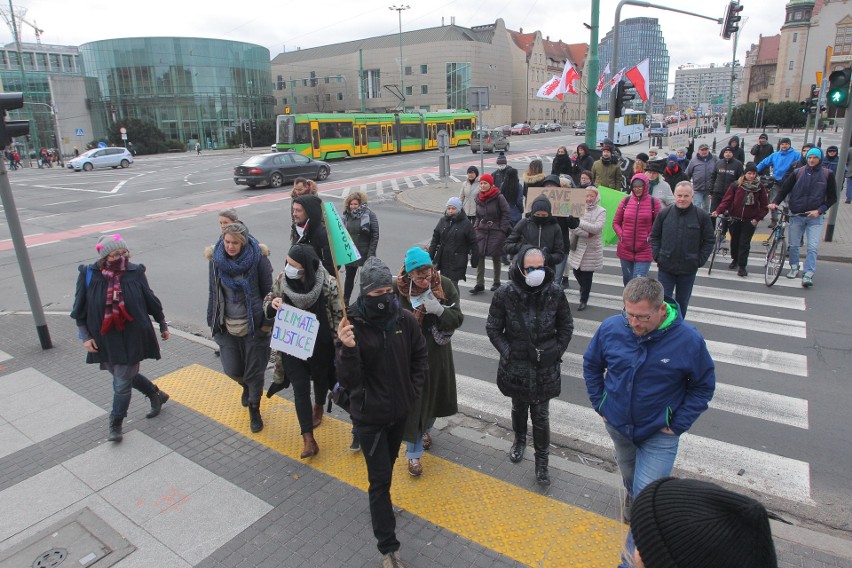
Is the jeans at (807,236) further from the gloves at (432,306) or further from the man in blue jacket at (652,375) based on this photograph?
the gloves at (432,306)

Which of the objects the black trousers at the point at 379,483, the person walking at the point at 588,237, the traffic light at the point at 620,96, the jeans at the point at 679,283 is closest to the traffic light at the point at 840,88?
the traffic light at the point at 620,96

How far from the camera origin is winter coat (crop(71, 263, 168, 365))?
15.4ft

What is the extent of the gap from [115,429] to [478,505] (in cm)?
334

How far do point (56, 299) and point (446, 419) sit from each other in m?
8.14

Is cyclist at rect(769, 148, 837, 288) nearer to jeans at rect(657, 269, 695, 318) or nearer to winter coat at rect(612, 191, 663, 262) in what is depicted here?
winter coat at rect(612, 191, 663, 262)

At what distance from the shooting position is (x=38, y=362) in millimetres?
6723

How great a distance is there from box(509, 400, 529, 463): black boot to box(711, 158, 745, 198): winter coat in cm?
943

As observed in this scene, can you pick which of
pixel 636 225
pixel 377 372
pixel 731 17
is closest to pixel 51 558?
pixel 377 372

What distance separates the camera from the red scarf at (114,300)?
15.4 feet

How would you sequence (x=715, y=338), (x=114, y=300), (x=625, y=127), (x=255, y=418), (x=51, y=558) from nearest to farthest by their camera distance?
(x=51, y=558)
(x=114, y=300)
(x=255, y=418)
(x=715, y=338)
(x=625, y=127)

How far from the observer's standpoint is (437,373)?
417 centimetres

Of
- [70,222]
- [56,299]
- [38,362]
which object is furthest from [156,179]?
[38,362]

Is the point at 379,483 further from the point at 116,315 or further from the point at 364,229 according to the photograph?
the point at 364,229

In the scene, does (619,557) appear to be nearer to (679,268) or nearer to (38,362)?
(679,268)
